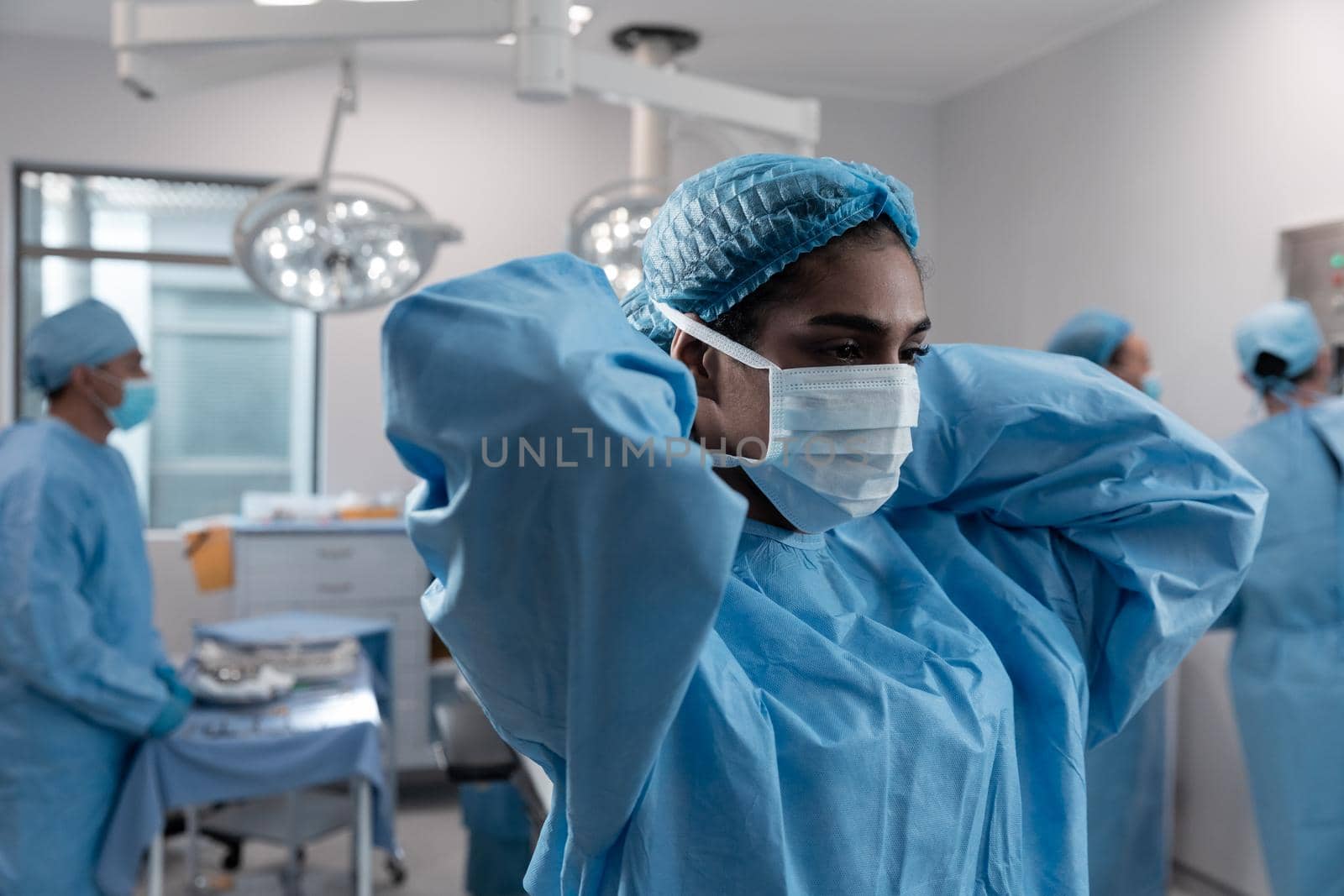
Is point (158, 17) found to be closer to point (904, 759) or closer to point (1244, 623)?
point (904, 759)

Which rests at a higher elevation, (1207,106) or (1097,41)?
(1097,41)

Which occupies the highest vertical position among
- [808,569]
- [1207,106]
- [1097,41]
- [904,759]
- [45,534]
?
[1097,41]

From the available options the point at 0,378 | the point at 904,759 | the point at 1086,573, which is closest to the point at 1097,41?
the point at 1086,573

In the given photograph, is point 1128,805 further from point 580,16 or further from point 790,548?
point 580,16

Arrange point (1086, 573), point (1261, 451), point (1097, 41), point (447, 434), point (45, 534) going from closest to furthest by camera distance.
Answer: point (447, 434) < point (1086, 573) < point (45, 534) < point (1261, 451) < point (1097, 41)

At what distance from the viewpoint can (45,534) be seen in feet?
7.88

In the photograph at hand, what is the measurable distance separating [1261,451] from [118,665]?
8.93 ft

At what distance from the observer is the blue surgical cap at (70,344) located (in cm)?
266

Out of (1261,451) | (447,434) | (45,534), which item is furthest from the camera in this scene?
(1261,451)

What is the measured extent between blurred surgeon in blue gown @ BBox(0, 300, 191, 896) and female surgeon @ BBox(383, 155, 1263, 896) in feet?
6.35

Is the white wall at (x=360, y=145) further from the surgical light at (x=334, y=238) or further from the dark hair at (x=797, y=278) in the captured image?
the dark hair at (x=797, y=278)

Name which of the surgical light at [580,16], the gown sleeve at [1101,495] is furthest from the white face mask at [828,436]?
the surgical light at [580,16]

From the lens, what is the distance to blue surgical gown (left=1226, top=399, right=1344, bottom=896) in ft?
8.68

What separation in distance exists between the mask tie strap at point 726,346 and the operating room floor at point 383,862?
3.06 metres
